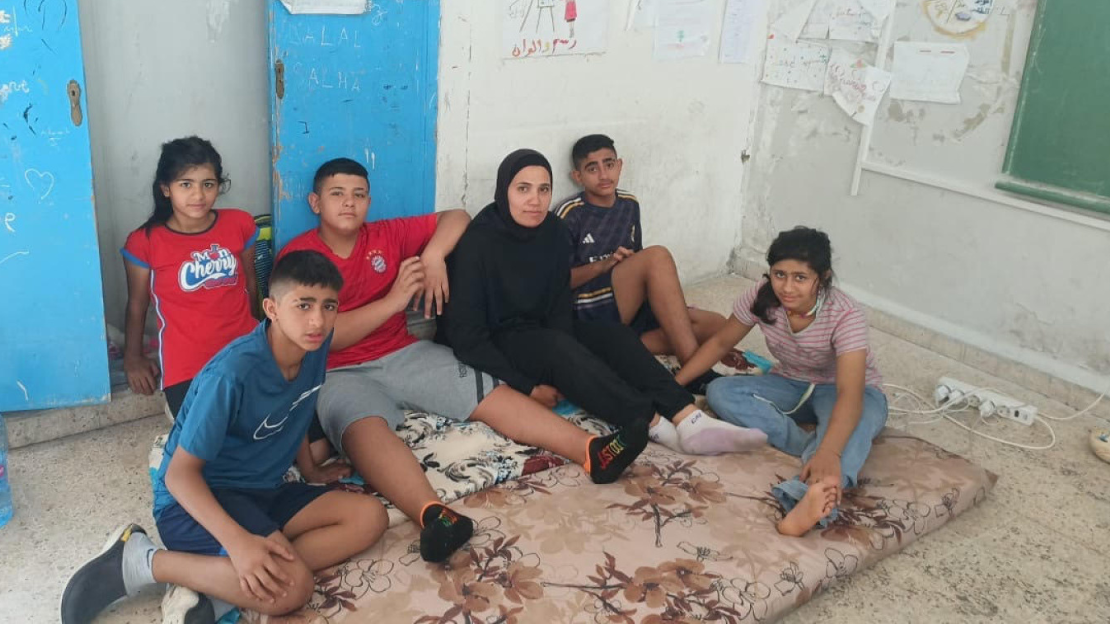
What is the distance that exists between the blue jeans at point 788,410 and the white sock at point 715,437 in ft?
0.31

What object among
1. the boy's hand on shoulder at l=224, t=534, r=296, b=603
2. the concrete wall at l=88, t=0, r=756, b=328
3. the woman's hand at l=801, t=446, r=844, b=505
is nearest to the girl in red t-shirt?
the concrete wall at l=88, t=0, r=756, b=328

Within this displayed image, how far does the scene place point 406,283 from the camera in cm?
291

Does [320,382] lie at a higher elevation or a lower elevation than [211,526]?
higher


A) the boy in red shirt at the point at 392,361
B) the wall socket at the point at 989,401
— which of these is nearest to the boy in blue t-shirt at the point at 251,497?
the boy in red shirt at the point at 392,361

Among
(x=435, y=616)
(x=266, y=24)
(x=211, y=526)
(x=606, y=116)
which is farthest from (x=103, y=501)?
(x=606, y=116)

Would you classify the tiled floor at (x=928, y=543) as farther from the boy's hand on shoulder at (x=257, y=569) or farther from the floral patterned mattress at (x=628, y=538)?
the boy's hand on shoulder at (x=257, y=569)

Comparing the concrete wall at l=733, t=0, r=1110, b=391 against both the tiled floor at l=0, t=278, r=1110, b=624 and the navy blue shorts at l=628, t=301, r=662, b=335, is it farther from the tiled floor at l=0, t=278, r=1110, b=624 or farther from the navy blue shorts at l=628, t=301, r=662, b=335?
the navy blue shorts at l=628, t=301, r=662, b=335

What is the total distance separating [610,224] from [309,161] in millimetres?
1174

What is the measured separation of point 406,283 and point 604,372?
0.68m

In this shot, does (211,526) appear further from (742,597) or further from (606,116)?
(606,116)

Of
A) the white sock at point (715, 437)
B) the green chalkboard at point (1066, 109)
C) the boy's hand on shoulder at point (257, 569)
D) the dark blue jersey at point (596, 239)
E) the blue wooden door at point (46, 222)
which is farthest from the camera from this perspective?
the dark blue jersey at point (596, 239)

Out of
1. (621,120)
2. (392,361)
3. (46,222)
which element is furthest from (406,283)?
(621,120)

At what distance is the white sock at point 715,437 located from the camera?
2807mm

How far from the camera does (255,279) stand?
2.99 metres
